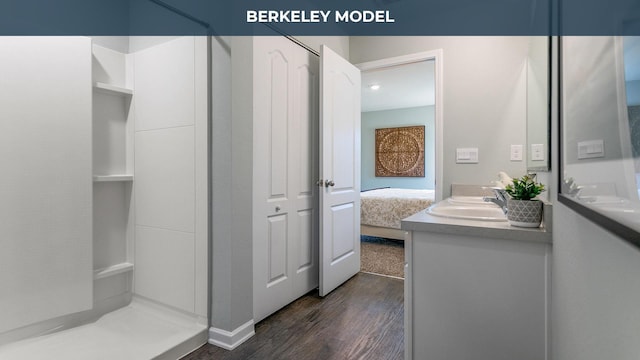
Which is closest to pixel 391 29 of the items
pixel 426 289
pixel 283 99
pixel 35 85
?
pixel 283 99

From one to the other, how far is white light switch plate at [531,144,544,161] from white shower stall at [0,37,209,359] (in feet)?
5.88

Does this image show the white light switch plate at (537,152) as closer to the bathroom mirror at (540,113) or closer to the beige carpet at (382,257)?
the bathroom mirror at (540,113)

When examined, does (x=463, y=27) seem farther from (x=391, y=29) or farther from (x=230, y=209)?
(x=230, y=209)

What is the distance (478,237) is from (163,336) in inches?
67.5

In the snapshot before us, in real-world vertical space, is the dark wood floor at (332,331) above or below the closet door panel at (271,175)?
below

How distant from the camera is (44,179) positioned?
69.0 inches

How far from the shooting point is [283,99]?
224 cm

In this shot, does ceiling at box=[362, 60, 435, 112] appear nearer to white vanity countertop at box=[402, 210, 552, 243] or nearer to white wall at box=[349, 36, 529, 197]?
white wall at box=[349, 36, 529, 197]

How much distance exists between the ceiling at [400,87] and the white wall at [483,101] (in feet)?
3.98

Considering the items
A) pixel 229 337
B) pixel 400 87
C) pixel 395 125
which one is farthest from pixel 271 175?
pixel 395 125

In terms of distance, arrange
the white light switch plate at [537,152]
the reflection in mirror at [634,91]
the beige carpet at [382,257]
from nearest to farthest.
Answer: the reflection in mirror at [634,91] → the white light switch plate at [537,152] → the beige carpet at [382,257]

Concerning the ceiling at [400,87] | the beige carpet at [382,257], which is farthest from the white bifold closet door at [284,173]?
the ceiling at [400,87]

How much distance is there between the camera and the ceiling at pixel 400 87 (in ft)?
14.7

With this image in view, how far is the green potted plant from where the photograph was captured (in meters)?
1.19
